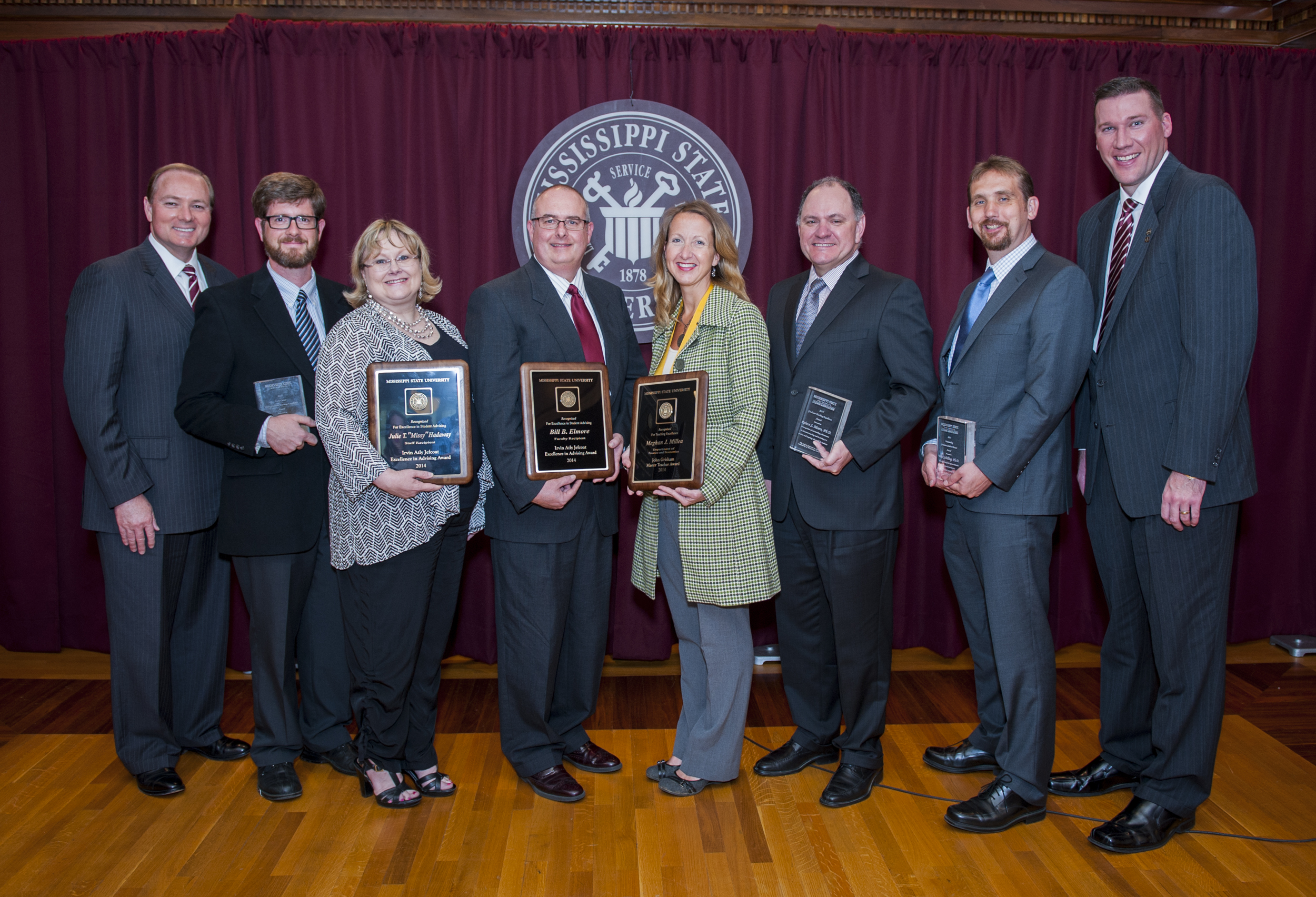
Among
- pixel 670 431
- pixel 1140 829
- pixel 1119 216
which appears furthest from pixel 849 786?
pixel 1119 216

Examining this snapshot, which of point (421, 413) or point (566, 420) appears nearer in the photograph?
point (421, 413)

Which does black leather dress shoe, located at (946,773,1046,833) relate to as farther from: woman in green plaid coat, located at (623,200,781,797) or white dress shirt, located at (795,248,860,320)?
white dress shirt, located at (795,248,860,320)

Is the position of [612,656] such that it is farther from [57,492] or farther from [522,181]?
[57,492]

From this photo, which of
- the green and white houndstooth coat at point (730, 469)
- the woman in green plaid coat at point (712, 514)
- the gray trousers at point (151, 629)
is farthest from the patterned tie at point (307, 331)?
the green and white houndstooth coat at point (730, 469)

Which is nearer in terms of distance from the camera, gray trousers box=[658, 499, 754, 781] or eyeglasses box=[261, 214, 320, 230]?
gray trousers box=[658, 499, 754, 781]

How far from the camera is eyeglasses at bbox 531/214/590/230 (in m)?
2.71

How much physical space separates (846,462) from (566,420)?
86cm

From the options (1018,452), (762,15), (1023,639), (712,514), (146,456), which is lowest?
(1023,639)

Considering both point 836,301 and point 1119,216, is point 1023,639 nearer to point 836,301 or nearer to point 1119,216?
point 836,301

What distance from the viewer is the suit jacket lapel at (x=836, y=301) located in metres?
2.71

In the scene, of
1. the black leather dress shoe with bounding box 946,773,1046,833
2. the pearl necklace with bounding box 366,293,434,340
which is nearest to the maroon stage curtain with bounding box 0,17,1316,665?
the pearl necklace with bounding box 366,293,434,340

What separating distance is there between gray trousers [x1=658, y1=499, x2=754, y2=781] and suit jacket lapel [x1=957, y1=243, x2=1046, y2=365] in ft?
3.50

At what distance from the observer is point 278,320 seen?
276cm

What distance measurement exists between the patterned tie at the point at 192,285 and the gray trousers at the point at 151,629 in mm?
783
